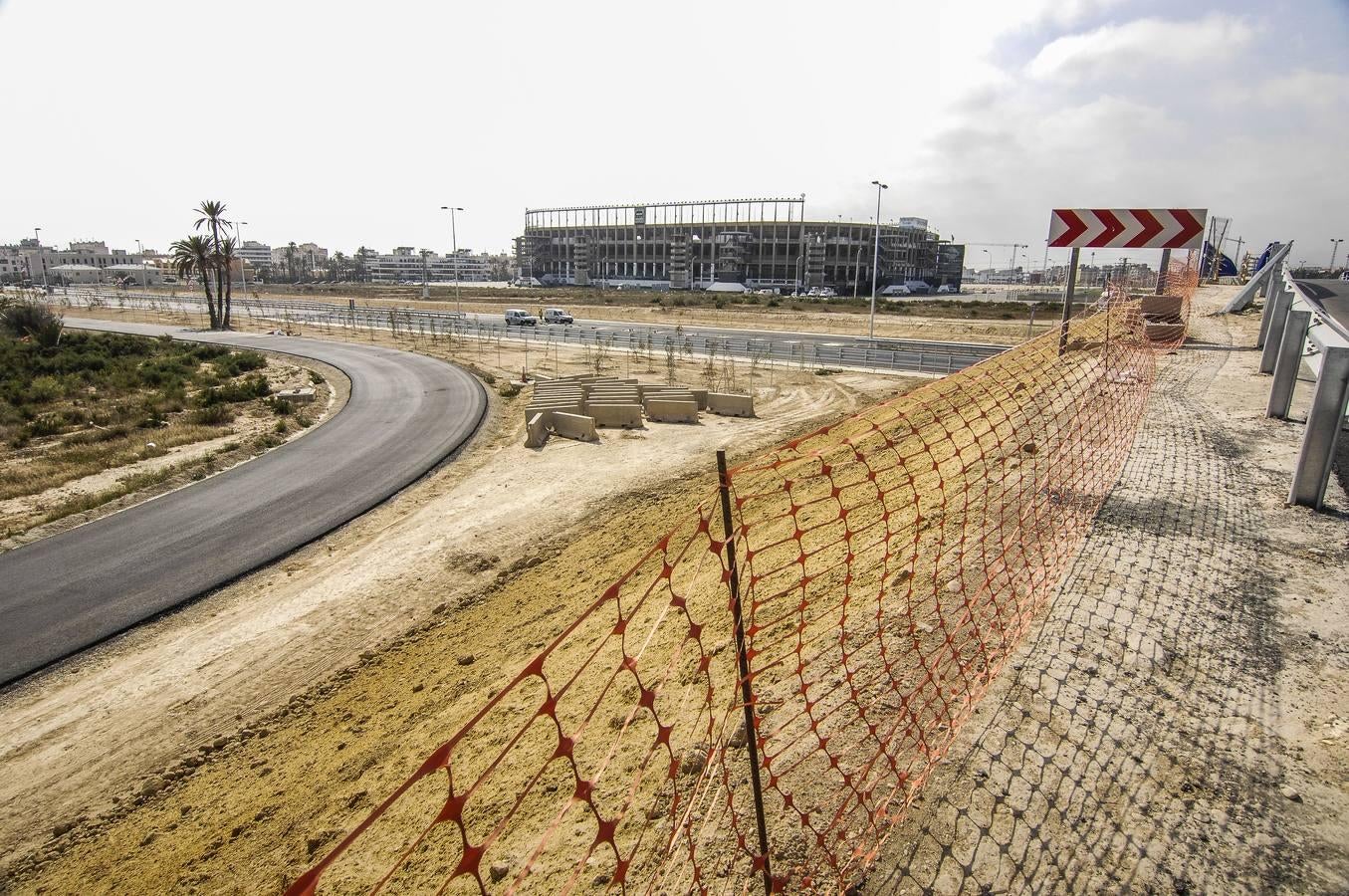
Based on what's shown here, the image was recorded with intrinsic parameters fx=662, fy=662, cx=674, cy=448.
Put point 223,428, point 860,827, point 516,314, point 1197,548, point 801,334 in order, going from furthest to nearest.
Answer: point 516,314
point 801,334
point 223,428
point 1197,548
point 860,827

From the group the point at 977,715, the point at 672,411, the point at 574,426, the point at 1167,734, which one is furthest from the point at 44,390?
the point at 1167,734

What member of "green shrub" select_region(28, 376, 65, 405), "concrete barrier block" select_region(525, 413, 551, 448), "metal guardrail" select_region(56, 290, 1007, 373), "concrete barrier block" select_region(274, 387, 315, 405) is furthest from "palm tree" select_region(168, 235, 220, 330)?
"concrete barrier block" select_region(525, 413, 551, 448)

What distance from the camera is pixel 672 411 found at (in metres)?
20.2

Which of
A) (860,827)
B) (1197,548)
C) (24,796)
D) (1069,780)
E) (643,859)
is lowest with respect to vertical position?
(24,796)

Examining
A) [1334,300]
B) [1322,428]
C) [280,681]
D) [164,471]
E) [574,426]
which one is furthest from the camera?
[574,426]

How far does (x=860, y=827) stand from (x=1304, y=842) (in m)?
2.11

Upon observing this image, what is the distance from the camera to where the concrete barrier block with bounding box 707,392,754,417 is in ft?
68.7

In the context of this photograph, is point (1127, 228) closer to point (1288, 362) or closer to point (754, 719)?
point (1288, 362)

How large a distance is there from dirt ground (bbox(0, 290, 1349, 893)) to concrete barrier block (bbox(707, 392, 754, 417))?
931cm

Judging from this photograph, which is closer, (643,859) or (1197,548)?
(643,859)

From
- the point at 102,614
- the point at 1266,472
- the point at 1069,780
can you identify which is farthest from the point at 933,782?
the point at 102,614

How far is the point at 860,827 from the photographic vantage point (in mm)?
3650

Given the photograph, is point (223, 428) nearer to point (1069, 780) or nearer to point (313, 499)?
point (313, 499)

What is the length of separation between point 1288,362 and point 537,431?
50.0ft
